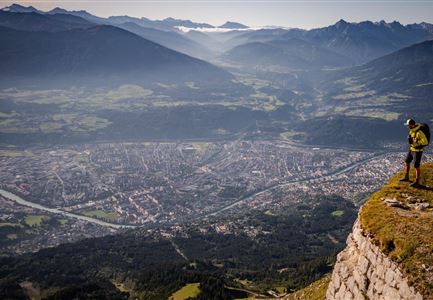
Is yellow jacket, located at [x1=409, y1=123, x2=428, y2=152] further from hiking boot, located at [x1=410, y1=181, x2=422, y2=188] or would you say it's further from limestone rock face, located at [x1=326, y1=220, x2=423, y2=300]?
limestone rock face, located at [x1=326, y1=220, x2=423, y2=300]

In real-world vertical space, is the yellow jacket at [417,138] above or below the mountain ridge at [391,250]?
above

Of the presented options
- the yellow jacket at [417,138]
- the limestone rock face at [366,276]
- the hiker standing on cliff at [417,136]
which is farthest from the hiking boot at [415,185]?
the limestone rock face at [366,276]

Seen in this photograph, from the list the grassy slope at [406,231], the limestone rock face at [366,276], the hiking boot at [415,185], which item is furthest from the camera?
the hiking boot at [415,185]

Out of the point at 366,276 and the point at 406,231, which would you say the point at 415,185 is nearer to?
the point at 406,231

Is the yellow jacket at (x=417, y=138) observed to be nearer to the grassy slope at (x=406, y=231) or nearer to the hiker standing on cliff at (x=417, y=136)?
the hiker standing on cliff at (x=417, y=136)

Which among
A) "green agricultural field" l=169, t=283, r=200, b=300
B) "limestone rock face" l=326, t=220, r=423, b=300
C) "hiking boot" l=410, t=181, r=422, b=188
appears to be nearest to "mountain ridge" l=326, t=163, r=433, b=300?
"limestone rock face" l=326, t=220, r=423, b=300

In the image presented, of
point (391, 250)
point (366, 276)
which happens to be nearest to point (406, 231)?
point (391, 250)

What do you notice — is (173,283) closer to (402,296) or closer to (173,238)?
(173,238)
